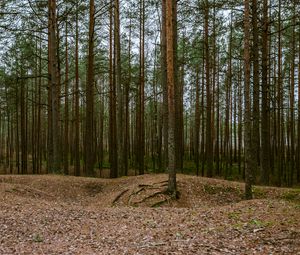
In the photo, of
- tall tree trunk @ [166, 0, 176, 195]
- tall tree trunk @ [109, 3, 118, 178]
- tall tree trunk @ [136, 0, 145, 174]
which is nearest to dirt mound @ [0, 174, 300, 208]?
tall tree trunk @ [166, 0, 176, 195]

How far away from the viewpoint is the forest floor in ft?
20.9

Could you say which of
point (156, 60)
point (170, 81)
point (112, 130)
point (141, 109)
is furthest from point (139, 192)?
point (156, 60)

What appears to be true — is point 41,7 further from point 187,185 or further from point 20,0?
point 187,185

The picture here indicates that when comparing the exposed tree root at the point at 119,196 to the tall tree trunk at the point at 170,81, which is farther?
the exposed tree root at the point at 119,196

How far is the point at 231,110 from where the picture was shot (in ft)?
103

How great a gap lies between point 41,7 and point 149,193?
11701mm

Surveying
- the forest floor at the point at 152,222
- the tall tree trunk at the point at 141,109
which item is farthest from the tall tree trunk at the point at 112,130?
the forest floor at the point at 152,222

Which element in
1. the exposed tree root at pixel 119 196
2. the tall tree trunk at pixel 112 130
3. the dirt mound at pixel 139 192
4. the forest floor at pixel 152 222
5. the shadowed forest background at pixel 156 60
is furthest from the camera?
the tall tree trunk at pixel 112 130

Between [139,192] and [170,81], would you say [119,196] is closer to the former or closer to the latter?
[139,192]

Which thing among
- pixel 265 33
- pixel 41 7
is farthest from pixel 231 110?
pixel 41 7

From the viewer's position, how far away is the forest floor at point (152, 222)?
638cm

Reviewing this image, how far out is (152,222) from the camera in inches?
337

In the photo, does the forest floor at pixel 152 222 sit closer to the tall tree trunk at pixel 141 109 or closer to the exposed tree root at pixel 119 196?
the exposed tree root at pixel 119 196

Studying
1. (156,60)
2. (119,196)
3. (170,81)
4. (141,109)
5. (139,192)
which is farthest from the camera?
(156,60)
